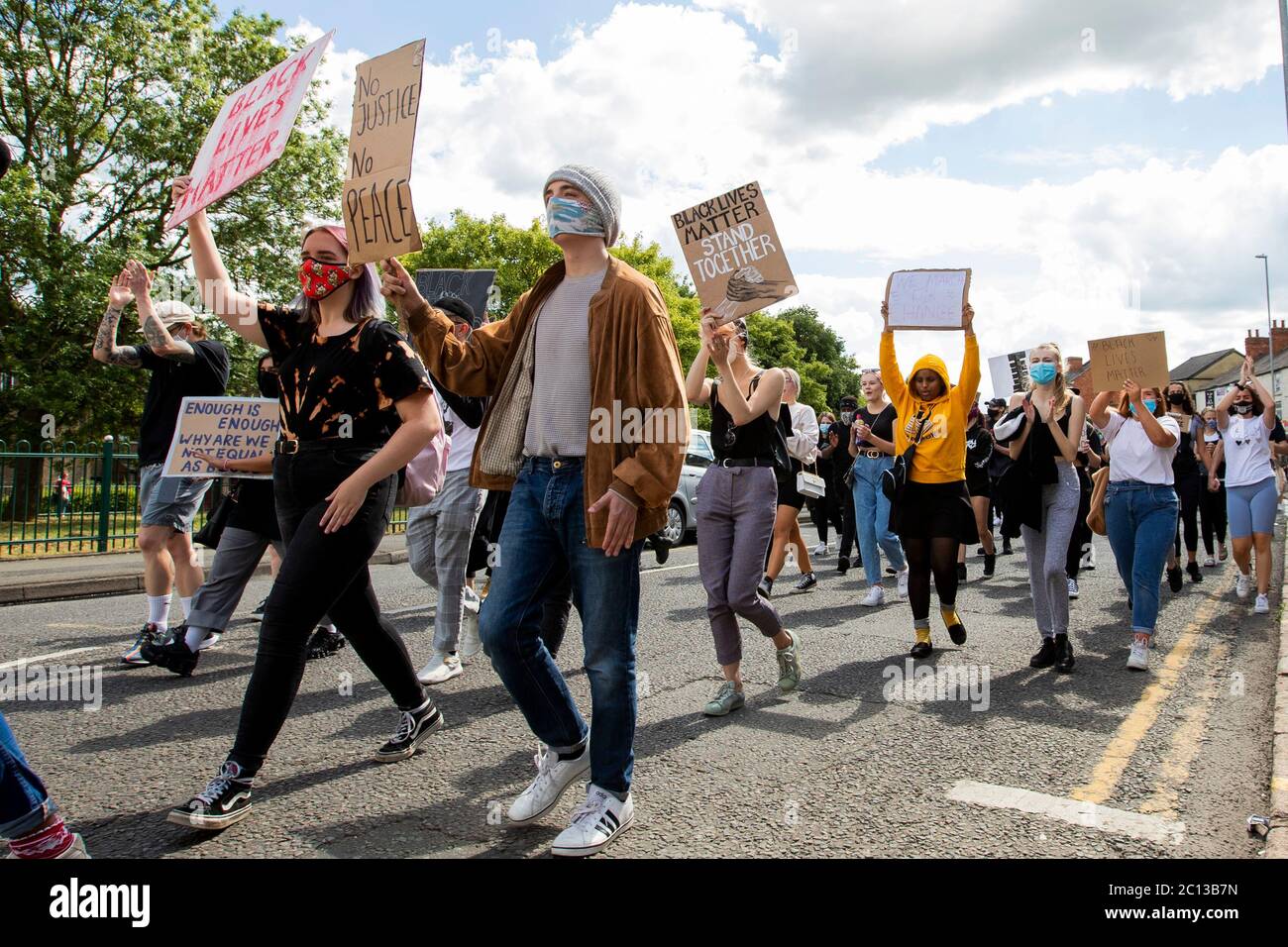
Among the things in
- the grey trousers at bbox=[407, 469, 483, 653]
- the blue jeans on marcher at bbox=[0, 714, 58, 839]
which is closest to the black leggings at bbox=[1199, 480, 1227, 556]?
the grey trousers at bbox=[407, 469, 483, 653]

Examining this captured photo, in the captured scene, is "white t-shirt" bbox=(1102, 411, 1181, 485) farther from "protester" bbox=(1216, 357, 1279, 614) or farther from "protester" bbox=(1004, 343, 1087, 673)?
"protester" bbox=(1216, 357, 1279, 614)

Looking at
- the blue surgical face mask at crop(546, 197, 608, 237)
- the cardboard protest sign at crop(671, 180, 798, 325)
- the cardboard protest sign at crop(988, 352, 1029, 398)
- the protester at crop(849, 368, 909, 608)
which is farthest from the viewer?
the cardboard protest sign at crop(988, 352, 1029, 398)

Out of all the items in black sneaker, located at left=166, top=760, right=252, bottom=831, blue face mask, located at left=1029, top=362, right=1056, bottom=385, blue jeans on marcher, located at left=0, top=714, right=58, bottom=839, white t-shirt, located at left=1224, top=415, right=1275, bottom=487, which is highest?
blue face mask, located at left=1029, top=362, right=1056, bottom=385

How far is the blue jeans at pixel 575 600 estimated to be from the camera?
2869 mm

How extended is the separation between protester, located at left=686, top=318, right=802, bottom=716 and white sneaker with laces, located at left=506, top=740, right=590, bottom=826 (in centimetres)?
146

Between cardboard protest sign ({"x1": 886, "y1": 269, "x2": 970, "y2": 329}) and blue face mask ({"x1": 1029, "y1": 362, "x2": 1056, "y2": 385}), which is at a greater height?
cardboard protest sign ({"x1": 886, "y1": 269, "x2": 970, "y2": 329})

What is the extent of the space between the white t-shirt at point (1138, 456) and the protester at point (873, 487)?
2.15m

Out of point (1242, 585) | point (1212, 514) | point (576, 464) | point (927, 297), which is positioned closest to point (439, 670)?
point (576, 464)

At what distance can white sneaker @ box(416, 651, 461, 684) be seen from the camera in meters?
5.00

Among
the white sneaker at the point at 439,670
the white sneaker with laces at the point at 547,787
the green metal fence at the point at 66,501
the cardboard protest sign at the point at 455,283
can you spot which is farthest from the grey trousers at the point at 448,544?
the green metal fence at the point at 66,501

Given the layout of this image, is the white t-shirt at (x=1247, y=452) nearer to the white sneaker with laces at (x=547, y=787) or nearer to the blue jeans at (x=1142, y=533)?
the blue jeans at (x=1142, y=533)

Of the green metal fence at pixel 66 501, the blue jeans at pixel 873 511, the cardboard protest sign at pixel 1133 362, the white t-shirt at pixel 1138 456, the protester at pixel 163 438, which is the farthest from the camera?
the green metal fence at pixel 66 501

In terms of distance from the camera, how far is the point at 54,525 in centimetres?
1249
